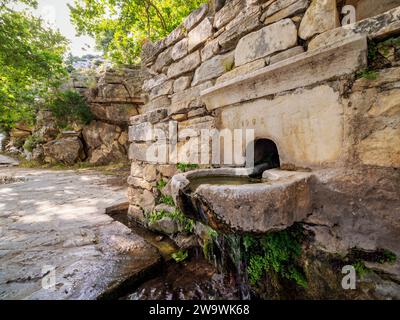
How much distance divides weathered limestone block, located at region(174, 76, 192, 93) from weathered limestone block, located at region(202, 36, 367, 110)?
0.71 meters

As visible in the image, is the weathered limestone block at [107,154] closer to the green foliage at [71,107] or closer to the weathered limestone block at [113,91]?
the green foliage at [71,107]

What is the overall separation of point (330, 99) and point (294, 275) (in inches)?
49.3

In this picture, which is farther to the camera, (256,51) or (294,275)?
(256,51)

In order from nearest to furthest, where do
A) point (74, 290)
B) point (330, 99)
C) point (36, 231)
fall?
point (330, 99) < point (74, 290) < point (36, 231)

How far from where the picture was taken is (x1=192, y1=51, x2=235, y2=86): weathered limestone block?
2.06m

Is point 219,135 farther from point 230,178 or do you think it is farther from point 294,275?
point 294,275

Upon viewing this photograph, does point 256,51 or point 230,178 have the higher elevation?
point 256,51

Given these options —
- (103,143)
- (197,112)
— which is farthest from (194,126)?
(103,143)

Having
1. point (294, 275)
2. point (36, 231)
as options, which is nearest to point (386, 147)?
point (294, 275)

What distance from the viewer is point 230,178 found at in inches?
69.8

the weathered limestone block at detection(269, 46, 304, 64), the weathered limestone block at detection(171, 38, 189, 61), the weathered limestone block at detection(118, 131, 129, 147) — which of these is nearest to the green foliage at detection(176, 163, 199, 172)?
the weathered limestone block at detection(269, 46, 304, 64)

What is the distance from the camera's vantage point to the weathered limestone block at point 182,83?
100 inches

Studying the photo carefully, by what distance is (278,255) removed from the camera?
1.46 meters
